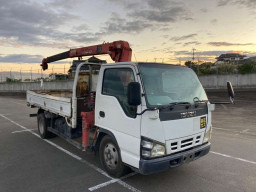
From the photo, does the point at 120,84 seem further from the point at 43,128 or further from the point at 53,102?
the point at 43,128

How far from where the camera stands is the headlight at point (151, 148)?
11.2 ft

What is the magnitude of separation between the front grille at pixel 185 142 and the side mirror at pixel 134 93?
3.05 ft

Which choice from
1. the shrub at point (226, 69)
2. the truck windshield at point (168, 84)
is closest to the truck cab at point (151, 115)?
the truck windshield at point (168, 84)

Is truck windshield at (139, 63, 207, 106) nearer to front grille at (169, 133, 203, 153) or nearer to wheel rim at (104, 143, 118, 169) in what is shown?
front grille at (169, 133, 203, 153)

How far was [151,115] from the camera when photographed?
3.38 meters

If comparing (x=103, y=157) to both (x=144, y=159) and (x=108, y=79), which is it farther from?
(x=108, y=79)

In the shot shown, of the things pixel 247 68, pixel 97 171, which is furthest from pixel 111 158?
pixel 247 68

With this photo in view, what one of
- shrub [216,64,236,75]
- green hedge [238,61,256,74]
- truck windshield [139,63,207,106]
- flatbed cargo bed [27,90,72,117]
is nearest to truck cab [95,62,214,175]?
truck windshield [139,63,207,106]

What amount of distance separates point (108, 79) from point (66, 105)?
161 cm

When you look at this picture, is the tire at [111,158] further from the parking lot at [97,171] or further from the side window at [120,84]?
the side window at [120,84]

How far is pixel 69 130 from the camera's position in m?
5.52

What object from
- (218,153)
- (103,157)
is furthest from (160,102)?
(218,153)

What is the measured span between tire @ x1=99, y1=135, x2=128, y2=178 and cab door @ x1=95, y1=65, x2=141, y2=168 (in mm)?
218

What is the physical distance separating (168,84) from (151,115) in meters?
0.89
